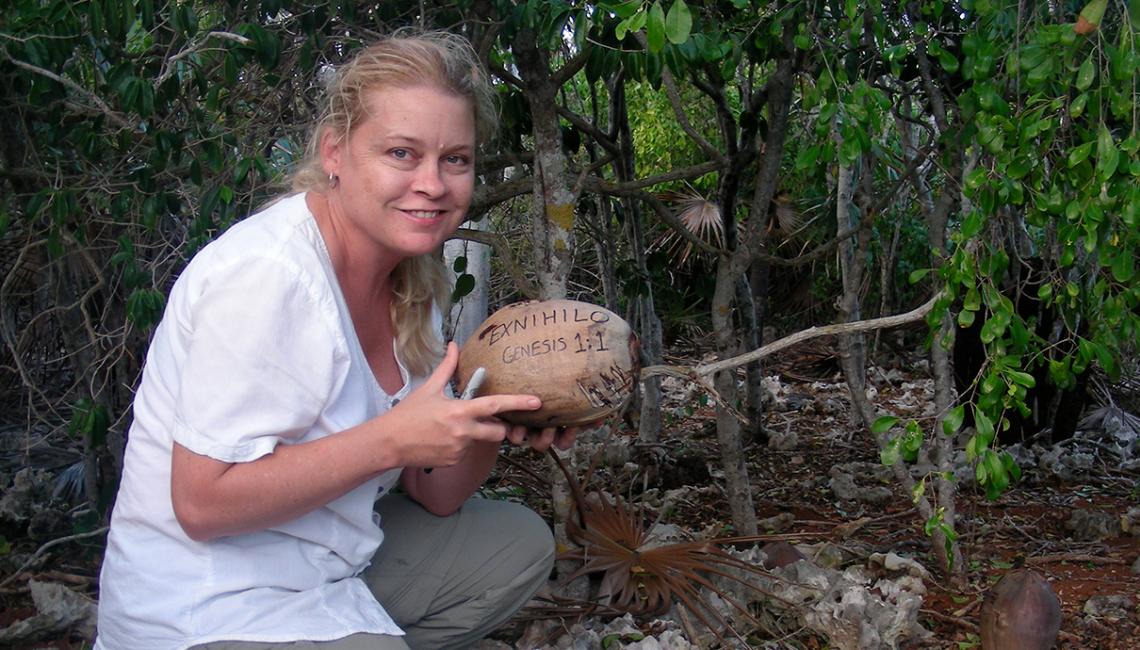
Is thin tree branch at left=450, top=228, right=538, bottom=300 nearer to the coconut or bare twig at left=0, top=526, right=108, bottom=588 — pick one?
the coconut

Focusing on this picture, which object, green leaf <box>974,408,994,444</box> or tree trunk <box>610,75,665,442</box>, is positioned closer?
green leaf <box>974,408,994,444</box>

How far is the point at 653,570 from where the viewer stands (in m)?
3.04

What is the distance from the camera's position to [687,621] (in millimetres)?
2943

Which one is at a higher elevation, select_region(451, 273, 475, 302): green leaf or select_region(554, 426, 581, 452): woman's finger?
select_region(451, 273, 475, 302): green leaf

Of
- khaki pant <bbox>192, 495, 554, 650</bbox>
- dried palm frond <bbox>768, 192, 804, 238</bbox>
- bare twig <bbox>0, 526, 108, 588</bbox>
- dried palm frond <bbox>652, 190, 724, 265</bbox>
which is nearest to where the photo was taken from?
khaki pant <bbox>192, 495, 554, 650</bbox>

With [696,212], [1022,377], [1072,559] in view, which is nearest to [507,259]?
[1022,377]

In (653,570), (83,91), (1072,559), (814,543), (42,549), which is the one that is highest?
(83,91)

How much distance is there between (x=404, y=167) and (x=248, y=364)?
469 millimetres

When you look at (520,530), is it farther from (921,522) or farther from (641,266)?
(641,266)

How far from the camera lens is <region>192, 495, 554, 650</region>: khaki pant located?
8.13 ft

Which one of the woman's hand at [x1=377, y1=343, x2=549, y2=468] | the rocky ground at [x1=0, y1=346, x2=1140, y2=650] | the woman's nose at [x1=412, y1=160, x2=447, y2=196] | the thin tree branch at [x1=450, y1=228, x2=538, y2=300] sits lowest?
the rocky ground at [x1=0, y1=346, x2=1140, y2=650]

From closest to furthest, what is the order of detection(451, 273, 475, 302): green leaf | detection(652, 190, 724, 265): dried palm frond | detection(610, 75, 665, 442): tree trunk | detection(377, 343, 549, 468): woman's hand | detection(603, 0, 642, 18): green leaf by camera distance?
detection(377, 343, 549, 468): woman's hand < detection(603, 0, 642, 18): green leaf < detection(451, 273, 475, 302): green leaf < detection(610, 75, 665, 442): tree trunk < detection(652, 190, 724, 265): dried palm frond

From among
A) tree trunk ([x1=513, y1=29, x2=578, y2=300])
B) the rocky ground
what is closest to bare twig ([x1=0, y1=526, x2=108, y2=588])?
the rocky ground

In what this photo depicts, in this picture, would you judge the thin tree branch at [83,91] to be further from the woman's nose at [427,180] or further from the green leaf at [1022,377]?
the green leaf at [1022,377]
